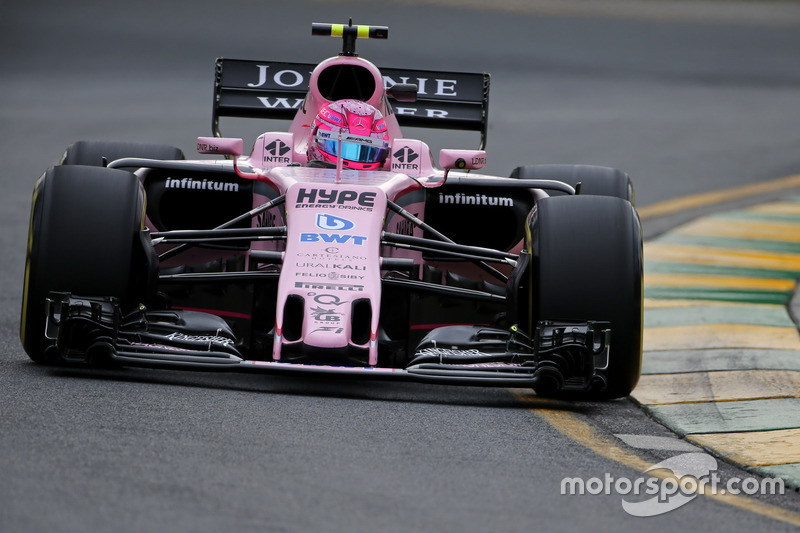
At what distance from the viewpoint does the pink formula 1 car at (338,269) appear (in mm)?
6609

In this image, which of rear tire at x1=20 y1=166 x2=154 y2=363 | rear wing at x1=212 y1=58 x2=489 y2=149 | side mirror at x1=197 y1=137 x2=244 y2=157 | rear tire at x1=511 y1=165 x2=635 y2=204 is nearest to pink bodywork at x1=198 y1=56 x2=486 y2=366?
side mirror at x1=197 y1=137 x2=244 y2=157

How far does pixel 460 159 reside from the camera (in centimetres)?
823

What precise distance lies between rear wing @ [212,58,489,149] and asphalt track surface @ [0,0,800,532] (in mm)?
2150

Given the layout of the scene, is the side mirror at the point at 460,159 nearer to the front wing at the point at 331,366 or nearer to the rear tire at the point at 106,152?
the front wing at the point at 331,366

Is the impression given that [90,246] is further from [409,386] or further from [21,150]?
[21,150]

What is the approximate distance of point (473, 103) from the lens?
10.0 meters

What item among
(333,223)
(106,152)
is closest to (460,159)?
(333,223)

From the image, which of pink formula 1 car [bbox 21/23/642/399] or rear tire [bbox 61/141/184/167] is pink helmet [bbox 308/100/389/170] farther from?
rear tire [bbox 61/141/184/167]

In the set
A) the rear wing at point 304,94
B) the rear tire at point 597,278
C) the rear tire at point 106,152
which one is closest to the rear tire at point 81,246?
the rear tire at point 597,278

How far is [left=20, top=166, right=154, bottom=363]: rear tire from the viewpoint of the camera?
683 cm

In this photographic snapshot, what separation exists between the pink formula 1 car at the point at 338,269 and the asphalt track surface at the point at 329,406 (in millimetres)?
193

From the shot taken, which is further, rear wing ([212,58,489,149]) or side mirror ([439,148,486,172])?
rear wing ([212,58,489,149])

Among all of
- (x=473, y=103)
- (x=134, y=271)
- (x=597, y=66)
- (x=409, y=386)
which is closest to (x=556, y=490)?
(x=409, y=386)

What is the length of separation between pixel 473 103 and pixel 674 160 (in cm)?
863
